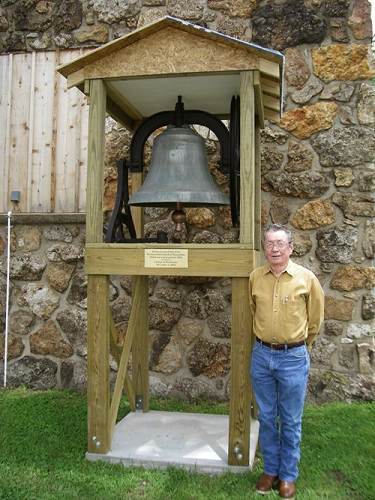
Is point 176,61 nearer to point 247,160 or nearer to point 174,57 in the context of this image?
point 174,57

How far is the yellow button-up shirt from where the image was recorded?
290 centimetres

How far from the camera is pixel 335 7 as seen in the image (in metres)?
4.49

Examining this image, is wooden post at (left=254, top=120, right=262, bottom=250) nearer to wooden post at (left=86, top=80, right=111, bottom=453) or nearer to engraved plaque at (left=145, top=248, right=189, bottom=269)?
engraved plaque at (left=145, top=248, right=189, bottom=269)

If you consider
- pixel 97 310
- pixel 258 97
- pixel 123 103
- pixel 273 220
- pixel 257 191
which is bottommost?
pixel 97 310

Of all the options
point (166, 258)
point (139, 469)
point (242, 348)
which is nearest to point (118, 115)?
point (166, 258)

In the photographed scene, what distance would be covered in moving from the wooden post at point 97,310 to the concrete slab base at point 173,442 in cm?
19

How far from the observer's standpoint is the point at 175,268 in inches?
127

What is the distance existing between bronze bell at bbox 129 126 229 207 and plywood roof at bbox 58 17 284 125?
37 cm

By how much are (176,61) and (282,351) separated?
1865 millimetres

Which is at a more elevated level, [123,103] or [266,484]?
[123,103]

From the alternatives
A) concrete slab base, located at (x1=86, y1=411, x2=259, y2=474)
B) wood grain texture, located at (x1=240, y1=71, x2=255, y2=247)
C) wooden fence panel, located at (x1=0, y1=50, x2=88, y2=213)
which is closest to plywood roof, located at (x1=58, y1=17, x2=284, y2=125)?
wood grain texture, located at (x1=240, y1=71, x2=255, y2=247)

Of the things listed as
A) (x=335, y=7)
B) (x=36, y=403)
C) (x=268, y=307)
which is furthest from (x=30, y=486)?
(x=335, y=7)

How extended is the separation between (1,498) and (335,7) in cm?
452

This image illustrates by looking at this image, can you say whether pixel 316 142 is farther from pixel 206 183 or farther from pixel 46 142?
pixel 46 142
